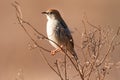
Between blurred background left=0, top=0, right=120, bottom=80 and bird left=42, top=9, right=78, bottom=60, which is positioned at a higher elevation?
bird left=42, top=9, right=78, bottom=60

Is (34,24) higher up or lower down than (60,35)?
lower down

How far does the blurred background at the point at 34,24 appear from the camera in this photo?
14047 millimetres

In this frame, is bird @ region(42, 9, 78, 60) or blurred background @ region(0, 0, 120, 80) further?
blurred background @ region(0, 0, 120, 80)

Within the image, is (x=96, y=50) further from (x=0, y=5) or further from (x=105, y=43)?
(x=0, y=5)

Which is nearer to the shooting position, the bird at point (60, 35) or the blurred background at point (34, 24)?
the bird at point (60, 35)

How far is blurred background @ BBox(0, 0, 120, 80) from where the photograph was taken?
14.0 m

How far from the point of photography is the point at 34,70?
14.6 meters

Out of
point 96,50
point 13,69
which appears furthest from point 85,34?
point 13,69

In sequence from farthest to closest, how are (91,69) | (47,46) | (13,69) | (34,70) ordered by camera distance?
(47,46) < (34,70) < (13,69) < (91,69)

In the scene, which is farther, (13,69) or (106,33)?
(13,69)

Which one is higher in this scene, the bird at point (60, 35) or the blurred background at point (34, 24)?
the bird at point (60, 35)

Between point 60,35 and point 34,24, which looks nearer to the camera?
point 60,35

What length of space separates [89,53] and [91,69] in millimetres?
144

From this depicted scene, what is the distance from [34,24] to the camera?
16859 millimetres
